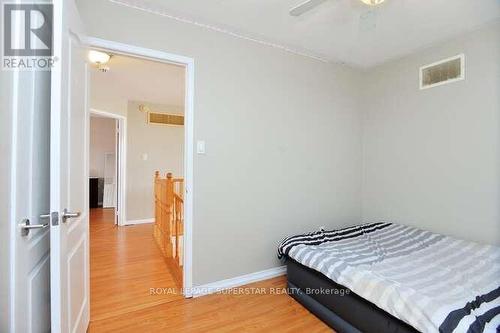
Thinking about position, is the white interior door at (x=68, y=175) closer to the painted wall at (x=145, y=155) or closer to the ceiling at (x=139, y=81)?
the ceiling at (x=139, y=81)

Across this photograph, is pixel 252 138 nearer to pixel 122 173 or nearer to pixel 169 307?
pixel 169 307

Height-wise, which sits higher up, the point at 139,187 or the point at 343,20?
the point at 343,20

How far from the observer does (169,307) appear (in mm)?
2092

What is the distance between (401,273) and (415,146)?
1.67 meters

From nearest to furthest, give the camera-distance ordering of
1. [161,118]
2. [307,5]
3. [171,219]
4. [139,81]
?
1. [307,5]
2. [171,219]
3. [139,81]
4. [161,118]

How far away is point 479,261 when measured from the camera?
1975 millimetres

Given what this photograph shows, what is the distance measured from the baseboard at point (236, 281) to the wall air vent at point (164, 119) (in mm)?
3660

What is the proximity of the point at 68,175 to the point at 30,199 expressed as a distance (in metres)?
0.19

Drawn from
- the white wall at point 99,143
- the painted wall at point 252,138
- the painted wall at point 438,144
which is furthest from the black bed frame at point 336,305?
the white wall at point 99,143

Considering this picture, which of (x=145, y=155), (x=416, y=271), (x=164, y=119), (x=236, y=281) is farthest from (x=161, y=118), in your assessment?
(x=416, y=271)

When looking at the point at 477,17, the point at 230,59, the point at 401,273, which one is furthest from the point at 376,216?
the point at 230,59

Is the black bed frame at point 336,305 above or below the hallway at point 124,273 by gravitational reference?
above

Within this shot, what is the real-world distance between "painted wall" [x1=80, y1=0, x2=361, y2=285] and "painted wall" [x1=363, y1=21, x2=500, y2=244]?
405 millimetres

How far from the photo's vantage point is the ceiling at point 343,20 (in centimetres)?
200
